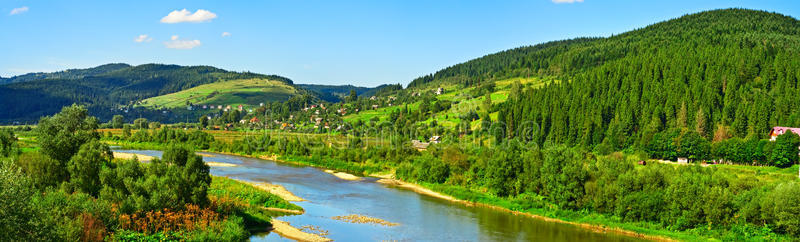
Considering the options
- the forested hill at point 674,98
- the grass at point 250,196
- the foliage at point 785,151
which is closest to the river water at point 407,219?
the grass at point 250,196

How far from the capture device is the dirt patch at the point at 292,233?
35.6 meters

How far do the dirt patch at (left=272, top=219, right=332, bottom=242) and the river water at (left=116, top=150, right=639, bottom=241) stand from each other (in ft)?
2.43

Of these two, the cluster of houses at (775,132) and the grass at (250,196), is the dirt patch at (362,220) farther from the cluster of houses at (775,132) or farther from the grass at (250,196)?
the cluster of houses at (775,132)

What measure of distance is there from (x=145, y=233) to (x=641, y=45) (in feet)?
514

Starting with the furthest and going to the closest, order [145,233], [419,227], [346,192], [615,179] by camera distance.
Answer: [346,192] → [615,179] → [419,227] → [145,233]

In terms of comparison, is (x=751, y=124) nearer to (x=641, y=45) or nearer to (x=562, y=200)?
(x=562, y=200)

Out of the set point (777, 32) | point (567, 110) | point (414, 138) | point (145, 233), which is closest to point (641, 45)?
point (777, 32)

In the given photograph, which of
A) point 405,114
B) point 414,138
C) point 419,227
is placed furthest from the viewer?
point 405,114

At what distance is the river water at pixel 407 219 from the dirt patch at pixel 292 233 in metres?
0.74

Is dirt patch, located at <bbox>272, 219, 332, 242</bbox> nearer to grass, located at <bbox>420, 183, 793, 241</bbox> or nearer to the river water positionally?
the river water

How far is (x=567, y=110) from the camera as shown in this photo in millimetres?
104750

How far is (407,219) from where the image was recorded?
43.1 meters

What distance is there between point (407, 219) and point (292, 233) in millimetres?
10016

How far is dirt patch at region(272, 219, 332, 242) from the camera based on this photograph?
35.6 metres
